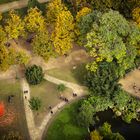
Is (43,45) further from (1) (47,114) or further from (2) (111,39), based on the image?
(2) (111,39)

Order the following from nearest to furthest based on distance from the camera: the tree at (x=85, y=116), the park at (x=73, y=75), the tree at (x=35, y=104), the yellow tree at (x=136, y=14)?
1. the tree at (x=85, y=116)
2. the park at (x=73, y=75)
3. the tree at (x=35, y=104)
4. the yellow tree at (x=136, y=14)

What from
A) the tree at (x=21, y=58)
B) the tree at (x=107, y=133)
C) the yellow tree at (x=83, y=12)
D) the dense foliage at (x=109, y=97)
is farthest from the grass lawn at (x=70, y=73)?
the tree at (x=107, y=133)

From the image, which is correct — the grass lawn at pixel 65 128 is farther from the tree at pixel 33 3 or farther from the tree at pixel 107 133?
the tree at pixel 33 3

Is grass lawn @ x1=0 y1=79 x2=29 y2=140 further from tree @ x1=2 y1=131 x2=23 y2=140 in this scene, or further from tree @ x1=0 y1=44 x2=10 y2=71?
tree @ x1=0 y1=44 x2=10 y2=71

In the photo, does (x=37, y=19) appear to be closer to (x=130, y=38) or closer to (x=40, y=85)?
(x=40, y=85)

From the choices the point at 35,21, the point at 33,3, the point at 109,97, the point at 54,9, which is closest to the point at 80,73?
the point at 109,97

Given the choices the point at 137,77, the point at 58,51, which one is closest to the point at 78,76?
the point at 58,51

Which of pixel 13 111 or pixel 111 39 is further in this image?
pixel 13 111

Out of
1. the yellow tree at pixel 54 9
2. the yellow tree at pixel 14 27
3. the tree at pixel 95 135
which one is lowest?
the tree at pixel 95 135

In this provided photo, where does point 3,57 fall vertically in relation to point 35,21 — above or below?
below
